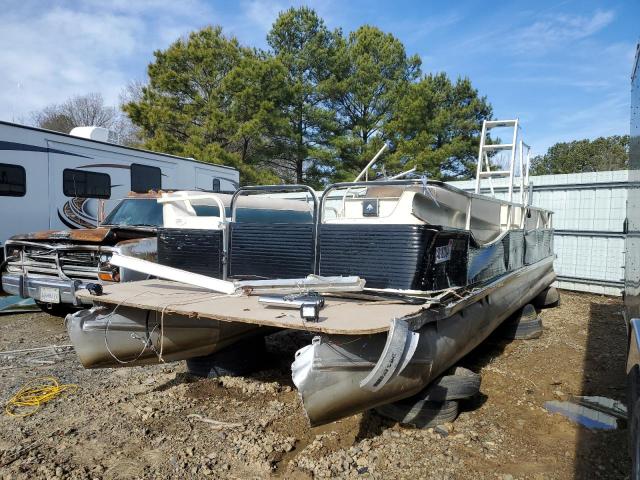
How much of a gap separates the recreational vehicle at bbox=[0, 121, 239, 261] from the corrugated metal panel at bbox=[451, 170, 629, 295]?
816 centimetres

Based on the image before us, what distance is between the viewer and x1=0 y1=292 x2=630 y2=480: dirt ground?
2.90m

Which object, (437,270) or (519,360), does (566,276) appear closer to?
(519,360)

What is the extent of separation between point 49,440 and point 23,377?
1634 mm

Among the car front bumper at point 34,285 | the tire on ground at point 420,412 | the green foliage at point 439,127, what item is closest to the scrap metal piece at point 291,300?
the tire on ground at point 420,412

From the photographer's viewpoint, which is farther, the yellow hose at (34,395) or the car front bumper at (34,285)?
the car front bumper at (34,285)

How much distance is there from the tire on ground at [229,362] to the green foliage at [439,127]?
14.9m

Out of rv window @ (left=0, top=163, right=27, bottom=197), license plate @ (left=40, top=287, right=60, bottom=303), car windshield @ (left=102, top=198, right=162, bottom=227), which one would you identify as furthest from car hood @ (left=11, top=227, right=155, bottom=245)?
rv window @ (left=0, top=163, right=27, bottom=197)

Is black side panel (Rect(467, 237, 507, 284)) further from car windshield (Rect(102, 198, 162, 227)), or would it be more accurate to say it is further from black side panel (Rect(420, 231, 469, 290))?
car windshield (Rect(102, 198, 162, 227))

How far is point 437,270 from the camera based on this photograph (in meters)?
3.54

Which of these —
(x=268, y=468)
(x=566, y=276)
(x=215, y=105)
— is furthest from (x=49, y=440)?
(x=215, y=105)

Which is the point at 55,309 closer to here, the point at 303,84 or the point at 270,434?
the point at 270,434

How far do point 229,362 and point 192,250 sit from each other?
3.69 ft

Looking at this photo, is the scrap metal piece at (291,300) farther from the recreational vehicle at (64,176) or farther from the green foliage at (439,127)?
the green foliage at (439,127)

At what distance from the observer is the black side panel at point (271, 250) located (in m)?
3.95
